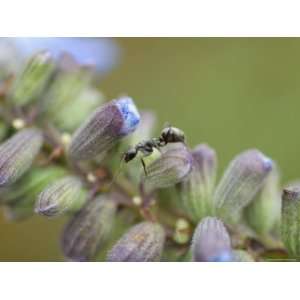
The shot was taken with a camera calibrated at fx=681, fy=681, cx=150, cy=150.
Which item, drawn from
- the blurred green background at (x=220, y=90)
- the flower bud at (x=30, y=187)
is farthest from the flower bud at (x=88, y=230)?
the blurred green background at (x=220, y=90)

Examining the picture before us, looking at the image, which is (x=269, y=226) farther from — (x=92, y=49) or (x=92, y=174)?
(x=92, y=49)

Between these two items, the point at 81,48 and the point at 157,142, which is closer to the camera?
the point at 157,142

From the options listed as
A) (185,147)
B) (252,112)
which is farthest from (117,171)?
(252,112)

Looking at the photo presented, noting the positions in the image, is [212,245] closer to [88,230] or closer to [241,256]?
[241,256]

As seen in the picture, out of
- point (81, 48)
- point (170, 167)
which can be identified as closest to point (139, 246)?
point (170, 167)

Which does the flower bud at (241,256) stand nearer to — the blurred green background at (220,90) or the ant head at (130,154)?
the ant head at (130,154)

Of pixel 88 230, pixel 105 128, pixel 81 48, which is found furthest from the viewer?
pixel 81 48

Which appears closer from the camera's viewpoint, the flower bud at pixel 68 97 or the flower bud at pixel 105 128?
the flower bud at pixel 105 128

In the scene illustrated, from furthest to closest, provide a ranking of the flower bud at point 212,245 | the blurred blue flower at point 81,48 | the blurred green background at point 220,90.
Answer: the blurred green background at point 220,90 → the blurred blue flower at point 81,48 → the flower bud at point 212,245
